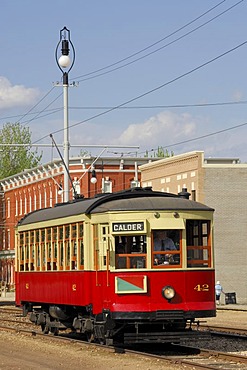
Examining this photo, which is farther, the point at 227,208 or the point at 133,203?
the point at 227,208

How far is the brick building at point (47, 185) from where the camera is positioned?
73.6 meters

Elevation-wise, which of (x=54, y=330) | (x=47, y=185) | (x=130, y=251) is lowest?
(x=54, y=330)

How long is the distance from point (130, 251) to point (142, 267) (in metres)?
0.40

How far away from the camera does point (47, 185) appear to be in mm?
78625

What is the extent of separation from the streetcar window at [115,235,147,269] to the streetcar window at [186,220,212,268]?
877mm

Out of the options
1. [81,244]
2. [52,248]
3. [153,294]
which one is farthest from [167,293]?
[52,248]

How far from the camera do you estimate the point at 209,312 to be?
→ 18.9 m

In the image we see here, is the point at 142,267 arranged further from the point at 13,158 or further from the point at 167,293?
the point at 13,158

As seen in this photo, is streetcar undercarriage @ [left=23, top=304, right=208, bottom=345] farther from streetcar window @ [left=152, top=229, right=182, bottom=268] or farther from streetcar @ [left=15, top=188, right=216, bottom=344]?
streetcar window @ [left=152, top=229, right=182, bottom=268]

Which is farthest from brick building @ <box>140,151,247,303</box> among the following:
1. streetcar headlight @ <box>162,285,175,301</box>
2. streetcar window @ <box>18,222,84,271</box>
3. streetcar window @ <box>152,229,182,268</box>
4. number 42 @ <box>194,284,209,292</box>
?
streetcar headlight @ <box>162,285,175,301</box>

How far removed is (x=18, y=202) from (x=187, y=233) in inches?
2758

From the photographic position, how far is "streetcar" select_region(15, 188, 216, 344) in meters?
→ 18.5

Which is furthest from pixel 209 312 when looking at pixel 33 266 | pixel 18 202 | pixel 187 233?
pixel 18 202

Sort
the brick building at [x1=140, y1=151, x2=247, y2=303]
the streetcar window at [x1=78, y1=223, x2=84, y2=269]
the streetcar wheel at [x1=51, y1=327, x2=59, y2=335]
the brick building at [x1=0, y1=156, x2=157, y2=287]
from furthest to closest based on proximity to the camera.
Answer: the brick building at [x1=0, y1=156, x2=157, y2=287] < the brick building at [x1=140, y1=151, x2=247, y2=303] < the streetcar wheel at [x1=51, y1=327, x2=59, y2=335] < the streetcar window at [x1=78, y1=223, x2=84, y2=269]
